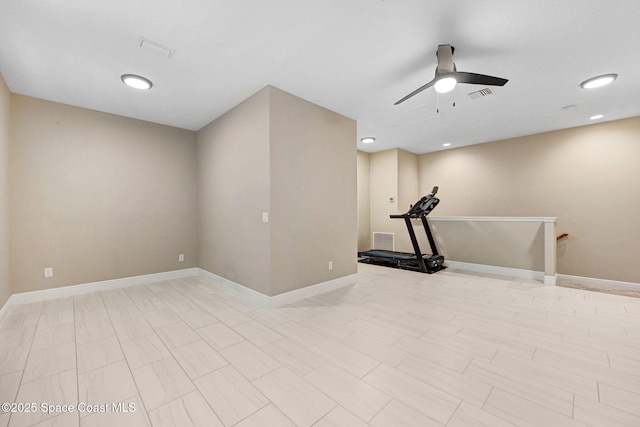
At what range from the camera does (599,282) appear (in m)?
4.46

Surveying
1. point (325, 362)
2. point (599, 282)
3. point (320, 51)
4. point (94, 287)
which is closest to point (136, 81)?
point (320, 51)

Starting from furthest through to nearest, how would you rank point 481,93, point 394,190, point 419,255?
1. point 394,190
2. point 419,255
3. point 481,93

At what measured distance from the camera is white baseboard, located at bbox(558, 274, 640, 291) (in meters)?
4.21

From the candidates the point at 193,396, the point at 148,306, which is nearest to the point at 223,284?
the point at 148,306

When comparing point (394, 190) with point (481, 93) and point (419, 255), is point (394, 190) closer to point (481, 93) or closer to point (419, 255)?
point (419, 255)

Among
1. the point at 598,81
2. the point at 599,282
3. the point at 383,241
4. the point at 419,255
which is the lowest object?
the point at 599,282

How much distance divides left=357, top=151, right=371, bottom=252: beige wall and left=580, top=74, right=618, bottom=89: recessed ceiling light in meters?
3.96

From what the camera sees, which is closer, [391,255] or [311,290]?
[311,290]

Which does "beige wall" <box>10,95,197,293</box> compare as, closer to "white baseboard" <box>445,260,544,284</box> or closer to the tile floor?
the tile floor

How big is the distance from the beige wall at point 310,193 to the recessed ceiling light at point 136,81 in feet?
4.81

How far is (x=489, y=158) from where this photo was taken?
5.69 metres

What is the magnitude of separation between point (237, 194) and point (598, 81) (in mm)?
4714

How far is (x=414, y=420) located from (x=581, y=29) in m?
3.32

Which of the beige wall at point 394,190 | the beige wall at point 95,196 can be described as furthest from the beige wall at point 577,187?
the beige wall at point 95,196
